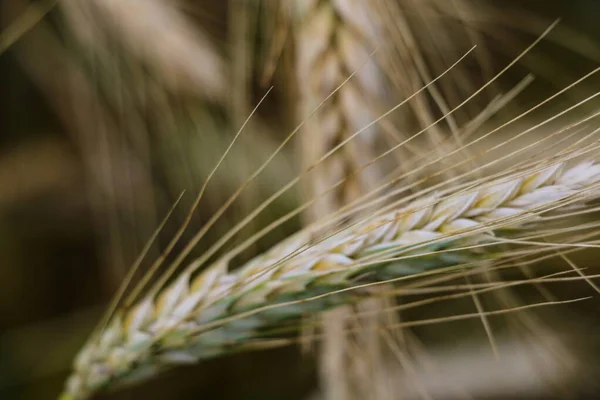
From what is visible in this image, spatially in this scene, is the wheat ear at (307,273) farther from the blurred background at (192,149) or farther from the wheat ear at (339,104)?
the blurred background at (192,149)

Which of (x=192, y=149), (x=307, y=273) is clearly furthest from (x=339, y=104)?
(x=192, y=149)

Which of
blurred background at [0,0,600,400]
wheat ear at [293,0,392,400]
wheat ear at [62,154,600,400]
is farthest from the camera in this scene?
blurred background at [0,0,600,400]

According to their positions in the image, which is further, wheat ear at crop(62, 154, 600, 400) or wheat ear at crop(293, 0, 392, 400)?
wheat ear at crop(293, 0, 392, 400)

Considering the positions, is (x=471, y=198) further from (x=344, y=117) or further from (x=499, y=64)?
(x=499, y=64)

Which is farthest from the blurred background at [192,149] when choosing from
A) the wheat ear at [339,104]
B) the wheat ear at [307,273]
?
the wheat ear at [307,273]

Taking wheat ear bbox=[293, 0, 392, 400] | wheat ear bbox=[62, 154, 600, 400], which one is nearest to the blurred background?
wheat ear bbox=[293, 0, 392, 400]

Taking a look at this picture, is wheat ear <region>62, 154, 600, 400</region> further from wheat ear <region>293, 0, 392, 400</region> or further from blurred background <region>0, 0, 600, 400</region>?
blurred background <region>0, 0, 600, 400</region>

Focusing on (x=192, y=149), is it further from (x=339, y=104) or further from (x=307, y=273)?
(x=307, y=273)
